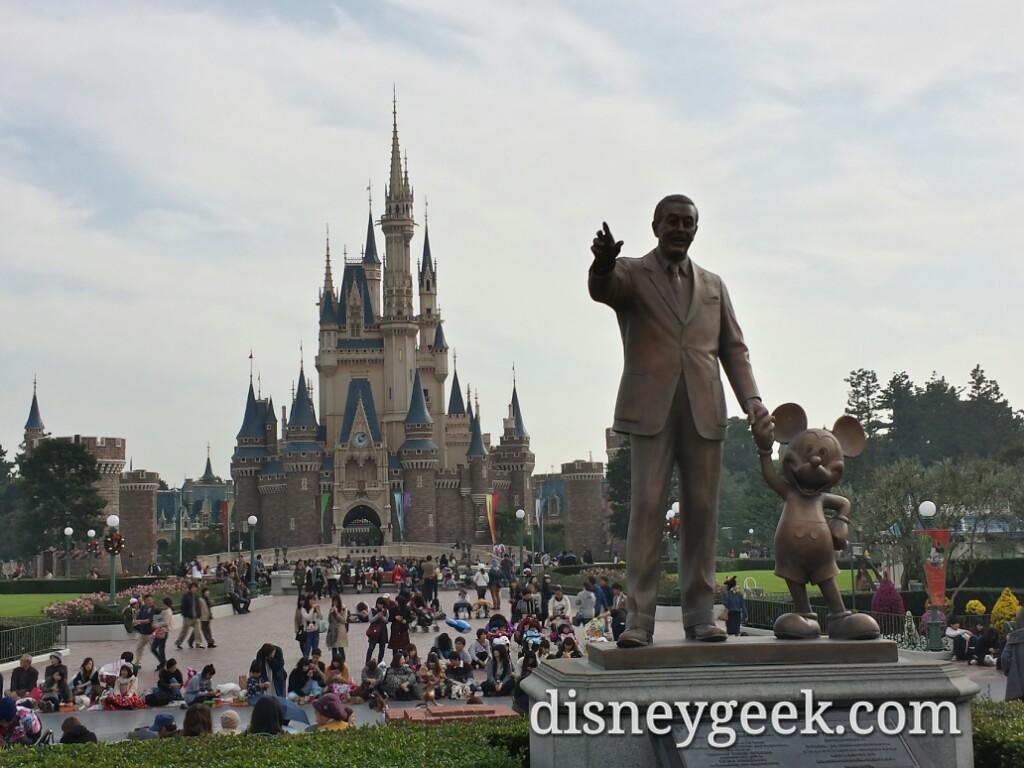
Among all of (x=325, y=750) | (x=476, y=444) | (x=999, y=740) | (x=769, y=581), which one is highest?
(x=476, y=444)

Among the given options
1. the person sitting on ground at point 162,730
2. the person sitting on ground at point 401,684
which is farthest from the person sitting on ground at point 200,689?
the person sitting on ground at point 162,730

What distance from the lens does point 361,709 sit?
1428cm

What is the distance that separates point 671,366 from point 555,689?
6.42 ft

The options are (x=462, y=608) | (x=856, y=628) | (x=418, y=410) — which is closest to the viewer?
(x=856, y=628)

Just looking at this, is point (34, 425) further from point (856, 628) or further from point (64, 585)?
point (856, 628)

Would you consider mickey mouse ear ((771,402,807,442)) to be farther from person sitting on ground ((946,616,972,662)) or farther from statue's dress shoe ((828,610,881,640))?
person sitting on ground ((946,616,972,662))

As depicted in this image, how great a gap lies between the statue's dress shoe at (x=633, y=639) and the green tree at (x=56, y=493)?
59499 millimetres

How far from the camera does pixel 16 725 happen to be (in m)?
10.0

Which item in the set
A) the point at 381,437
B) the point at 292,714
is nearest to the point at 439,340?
the point at 381,437

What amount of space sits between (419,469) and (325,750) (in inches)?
2906

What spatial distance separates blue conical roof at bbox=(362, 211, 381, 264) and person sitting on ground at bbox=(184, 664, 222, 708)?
79003mm

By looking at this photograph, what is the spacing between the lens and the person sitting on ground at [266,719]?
30.3ft
